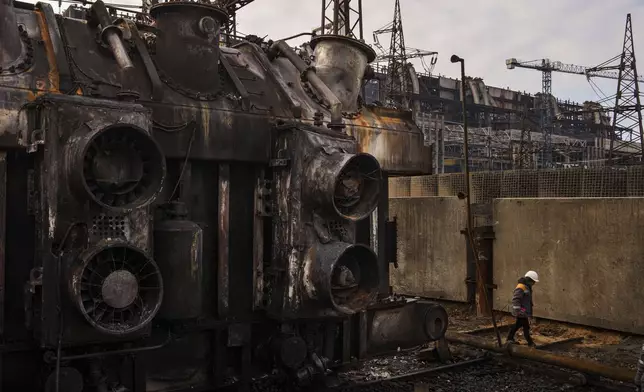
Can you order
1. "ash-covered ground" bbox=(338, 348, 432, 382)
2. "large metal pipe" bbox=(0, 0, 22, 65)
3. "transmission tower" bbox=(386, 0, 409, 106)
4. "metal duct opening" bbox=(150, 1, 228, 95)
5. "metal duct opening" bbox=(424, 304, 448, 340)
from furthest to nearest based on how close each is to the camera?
"transmission tower" bbox=(386, 0, 409, 106), "ash-covered ground" bbox=(338, 348, 432, 382), "metal duct opening" bbox=(424, 304, 448, 340), "metal duct opening" bbox=(150, 1, 228, 95), "large metal pipe" bbox=(0, 0, 22, 65)

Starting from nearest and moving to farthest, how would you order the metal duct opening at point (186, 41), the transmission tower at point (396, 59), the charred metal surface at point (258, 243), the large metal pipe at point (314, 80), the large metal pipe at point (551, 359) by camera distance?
the metal duct opening at point (186, 41) → the charred metal surface at point (258, 243) → the large metal pipe at point (314, 80) → the large metal pipe at point (551, 359) → the transmission tower at point (396, 59)

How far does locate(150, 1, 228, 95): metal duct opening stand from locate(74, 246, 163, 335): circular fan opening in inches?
78.9

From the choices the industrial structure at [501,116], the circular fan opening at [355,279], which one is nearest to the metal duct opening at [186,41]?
the circular fan opening at [355,279]

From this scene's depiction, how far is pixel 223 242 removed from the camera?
233 inches

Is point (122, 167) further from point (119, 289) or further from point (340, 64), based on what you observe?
point (340, 64)

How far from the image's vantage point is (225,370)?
19.8 ft

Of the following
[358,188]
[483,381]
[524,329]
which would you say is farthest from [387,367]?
[358,188]

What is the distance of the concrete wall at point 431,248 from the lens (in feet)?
43.7

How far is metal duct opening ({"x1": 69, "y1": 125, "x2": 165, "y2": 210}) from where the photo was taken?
4.52 metres

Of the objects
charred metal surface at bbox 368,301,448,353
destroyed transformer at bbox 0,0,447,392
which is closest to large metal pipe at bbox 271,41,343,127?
destroyed transformer at bbox 0,0,447,392

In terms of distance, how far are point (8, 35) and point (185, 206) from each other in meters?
2.05

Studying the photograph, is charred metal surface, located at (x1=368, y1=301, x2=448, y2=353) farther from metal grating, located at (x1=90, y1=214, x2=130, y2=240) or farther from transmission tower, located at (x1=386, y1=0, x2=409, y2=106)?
transmission tower, located at (x1=386, y1=0, x2=409, y2=106)

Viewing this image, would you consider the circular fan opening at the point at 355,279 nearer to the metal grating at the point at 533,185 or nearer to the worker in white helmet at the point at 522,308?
the worker in white helmet at the point at 522,308

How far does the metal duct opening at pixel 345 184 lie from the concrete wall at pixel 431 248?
7.75 metres
